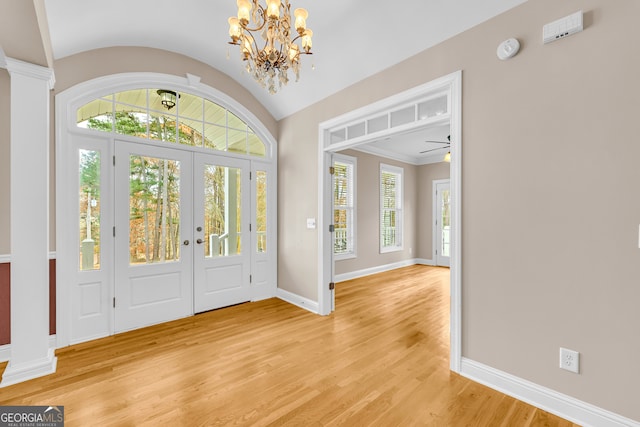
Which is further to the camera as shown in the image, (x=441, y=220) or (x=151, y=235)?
(x=441, y=220)

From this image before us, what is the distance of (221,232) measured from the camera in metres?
3.95

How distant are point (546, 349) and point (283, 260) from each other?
10.8 ft

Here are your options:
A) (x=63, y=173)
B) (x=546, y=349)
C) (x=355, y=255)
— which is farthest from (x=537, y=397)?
(x=63, y=173)

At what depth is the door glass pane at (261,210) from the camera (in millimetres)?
4336

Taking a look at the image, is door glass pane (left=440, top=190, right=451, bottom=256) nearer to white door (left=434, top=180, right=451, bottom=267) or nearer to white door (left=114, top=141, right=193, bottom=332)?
white door (left=434, top=180, right=451, bottom=267)

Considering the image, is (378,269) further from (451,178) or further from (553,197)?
(553,197)

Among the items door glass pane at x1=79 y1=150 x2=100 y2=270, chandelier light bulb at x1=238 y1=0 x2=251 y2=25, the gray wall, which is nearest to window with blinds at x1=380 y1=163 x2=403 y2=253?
the gray wall

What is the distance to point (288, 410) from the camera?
6.28 feet

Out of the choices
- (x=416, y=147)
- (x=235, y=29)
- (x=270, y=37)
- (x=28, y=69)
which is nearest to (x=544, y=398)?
(x=270, y=37)

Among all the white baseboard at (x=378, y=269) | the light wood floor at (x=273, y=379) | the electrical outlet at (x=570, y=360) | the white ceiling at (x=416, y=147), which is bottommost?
the light wood floor at (x=273, y=379)

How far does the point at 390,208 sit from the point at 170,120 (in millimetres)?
4979

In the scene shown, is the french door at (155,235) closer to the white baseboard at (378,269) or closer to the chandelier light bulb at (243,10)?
the white baseboard at (378,269)

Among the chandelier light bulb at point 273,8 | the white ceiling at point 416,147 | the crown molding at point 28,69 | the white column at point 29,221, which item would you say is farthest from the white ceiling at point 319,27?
the white ceiling at point 416,147

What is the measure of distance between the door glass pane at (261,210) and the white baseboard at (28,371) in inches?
97.3
